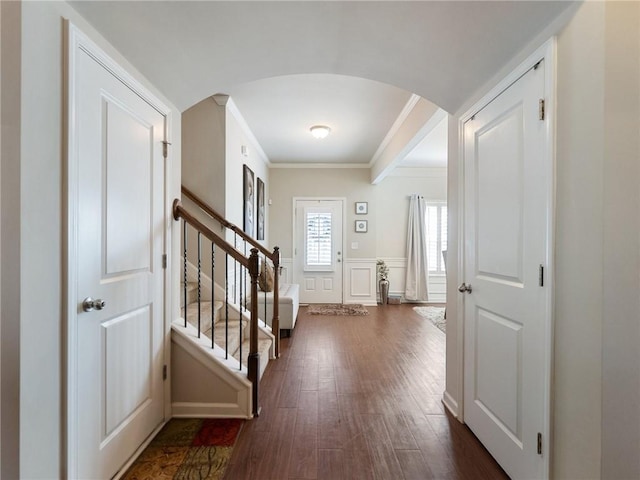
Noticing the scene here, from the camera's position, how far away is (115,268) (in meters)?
1.53

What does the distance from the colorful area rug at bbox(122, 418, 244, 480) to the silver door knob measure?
0.91 metres

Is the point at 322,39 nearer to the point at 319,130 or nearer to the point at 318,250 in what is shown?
the point at 319,130

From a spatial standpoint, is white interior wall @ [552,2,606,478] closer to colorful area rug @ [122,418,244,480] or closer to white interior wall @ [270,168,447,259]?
colorful area rug @ [122,418,244,480]

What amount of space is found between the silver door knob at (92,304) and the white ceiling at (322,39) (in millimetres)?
1217

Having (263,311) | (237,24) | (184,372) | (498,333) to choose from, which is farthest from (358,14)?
(263,311)

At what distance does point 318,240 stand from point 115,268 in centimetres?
472

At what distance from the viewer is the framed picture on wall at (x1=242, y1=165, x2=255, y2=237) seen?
4.17 metres

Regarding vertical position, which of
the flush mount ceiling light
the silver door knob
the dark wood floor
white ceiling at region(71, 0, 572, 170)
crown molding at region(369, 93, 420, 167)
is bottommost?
the dark wood floor

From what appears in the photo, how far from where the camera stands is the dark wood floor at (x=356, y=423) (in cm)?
163

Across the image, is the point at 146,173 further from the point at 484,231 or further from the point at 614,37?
the point at 614,37

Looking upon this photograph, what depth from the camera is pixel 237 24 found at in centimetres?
151

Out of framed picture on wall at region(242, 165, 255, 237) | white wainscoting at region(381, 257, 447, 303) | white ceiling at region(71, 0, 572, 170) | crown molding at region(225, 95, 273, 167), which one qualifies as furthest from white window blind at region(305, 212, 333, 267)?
white ceiling at region(71, 0, 572, 170)

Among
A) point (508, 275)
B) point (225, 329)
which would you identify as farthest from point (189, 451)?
point (508, 275)

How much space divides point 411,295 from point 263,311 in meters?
3.60
